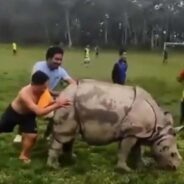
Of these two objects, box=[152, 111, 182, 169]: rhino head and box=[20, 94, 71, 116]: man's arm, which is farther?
box=[152, 111, 182, 169]: rhino head

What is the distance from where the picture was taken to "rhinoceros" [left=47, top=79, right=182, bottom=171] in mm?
8227

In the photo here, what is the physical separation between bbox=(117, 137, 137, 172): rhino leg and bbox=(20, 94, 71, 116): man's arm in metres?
0.95

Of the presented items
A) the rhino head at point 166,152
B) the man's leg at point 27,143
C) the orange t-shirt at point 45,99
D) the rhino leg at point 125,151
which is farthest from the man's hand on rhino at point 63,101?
the rhino head at point 166,152

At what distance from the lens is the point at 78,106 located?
830 cm

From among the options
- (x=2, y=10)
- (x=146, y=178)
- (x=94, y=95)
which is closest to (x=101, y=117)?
(x=94, y=95)

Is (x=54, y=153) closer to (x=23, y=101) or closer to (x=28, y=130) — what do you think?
(x=28, y=130)

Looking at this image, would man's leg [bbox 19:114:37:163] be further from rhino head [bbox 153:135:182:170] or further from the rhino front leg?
rhino head [bbox 153:135:182:170]

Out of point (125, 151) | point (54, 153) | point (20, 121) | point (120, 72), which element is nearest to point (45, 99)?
point (20, 121)

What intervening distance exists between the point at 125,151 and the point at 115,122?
1.51 feet

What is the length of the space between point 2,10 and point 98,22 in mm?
13926

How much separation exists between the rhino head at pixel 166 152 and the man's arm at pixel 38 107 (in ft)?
4.61

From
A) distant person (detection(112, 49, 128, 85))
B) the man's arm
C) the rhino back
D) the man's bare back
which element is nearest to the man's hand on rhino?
the man's arm

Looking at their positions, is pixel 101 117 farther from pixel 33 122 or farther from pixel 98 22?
pixel 98 22

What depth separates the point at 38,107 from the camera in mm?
8305
